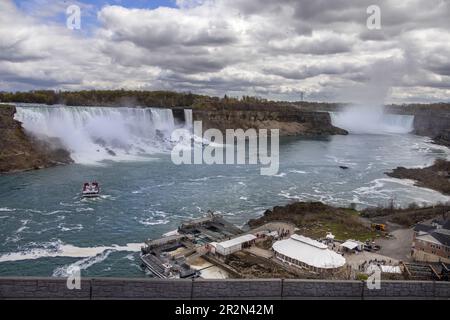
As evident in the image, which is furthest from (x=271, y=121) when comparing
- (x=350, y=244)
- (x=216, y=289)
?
(x=216, y=289)

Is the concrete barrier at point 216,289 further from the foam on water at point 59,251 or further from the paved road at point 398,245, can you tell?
the foam on water at point 59,251

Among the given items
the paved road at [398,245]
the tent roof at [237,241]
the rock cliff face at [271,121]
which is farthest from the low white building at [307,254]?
the rock cliff face at [271,121]

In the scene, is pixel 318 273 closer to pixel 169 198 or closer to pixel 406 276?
pixel 406 276

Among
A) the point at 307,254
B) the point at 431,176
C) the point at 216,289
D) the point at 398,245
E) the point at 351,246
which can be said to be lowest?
the point at 398,245

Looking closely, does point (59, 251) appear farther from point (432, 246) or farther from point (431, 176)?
point (431, 176)

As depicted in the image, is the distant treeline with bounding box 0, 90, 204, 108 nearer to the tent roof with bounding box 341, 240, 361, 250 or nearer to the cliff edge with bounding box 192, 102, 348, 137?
the cliff edge with bounding box 192, 102, 348, 137

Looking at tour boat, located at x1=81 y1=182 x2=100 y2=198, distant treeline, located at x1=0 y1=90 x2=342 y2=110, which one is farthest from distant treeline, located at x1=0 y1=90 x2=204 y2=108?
tour boat, located at x1=81 y1=182 x2=100 y2=198

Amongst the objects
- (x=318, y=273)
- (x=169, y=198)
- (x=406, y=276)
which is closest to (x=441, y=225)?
(x=406, y=276)
